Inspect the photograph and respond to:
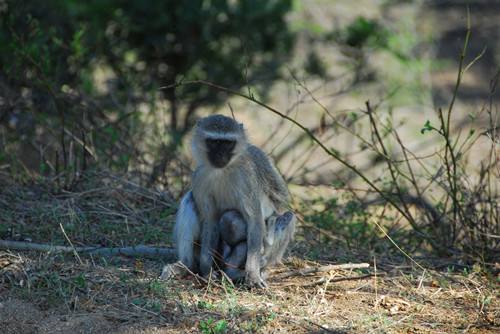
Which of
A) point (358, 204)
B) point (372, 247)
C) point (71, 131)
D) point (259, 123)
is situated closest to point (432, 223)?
point (372, 247)

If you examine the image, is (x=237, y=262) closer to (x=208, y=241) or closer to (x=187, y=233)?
(x=208, y=241)

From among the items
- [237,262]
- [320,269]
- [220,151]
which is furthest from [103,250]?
[320,269]

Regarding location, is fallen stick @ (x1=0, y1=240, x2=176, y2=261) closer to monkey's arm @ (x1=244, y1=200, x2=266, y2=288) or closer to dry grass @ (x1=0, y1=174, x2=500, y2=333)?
dry grass @ (x1=0, y1=174, x2=500, y2=333)

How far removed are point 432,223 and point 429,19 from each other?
12.6m

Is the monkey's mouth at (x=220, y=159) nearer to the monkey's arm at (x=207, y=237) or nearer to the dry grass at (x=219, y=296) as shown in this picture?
the monkey's arm at (x=207, y=237)

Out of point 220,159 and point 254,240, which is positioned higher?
point 220,159

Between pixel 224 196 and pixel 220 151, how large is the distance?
15.3 inches

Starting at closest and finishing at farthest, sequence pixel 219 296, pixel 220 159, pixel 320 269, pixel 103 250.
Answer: pixel 219 296
pixel 220 159
pixel 320 269
pixel 103 250

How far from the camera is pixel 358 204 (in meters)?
7.45

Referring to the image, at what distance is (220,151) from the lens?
532cm

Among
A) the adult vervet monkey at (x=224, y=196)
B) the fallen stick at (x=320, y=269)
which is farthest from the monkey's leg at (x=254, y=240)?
the fallen stick at (x=320, y=269)

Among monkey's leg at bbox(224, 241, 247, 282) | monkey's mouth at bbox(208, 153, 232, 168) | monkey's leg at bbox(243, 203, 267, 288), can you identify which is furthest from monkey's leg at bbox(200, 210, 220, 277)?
monkey's mouth at bbox(208, 153, 232, 168)

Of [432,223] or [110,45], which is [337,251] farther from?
[110,45]

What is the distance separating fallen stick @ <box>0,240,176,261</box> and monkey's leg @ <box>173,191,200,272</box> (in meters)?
0.34
